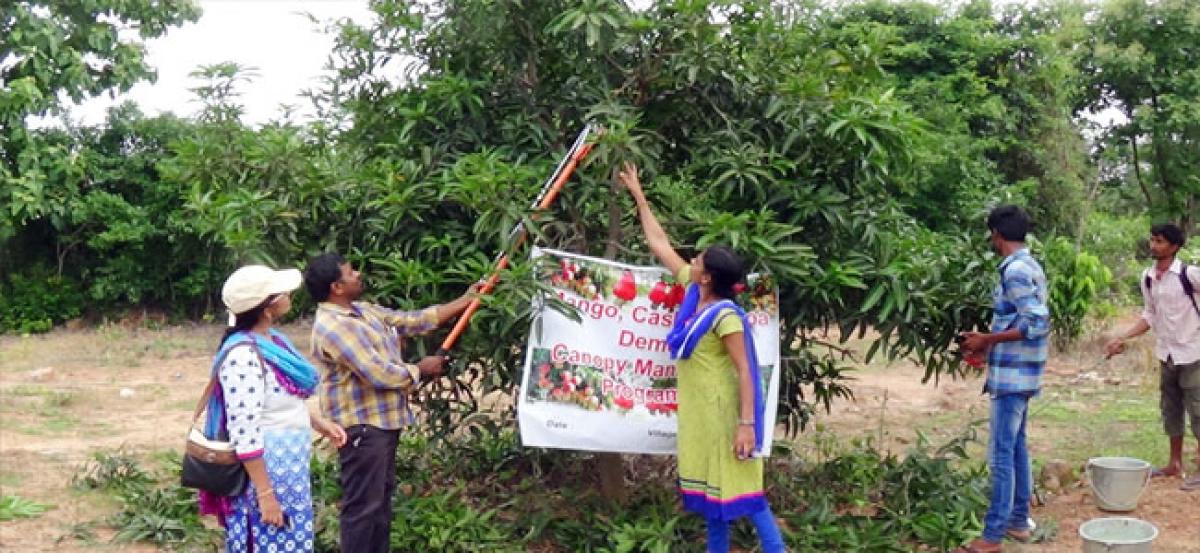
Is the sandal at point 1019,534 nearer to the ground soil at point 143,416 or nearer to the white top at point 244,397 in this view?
the ground soil at point 143,416

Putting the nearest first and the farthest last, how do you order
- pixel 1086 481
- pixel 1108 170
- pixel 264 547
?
pixel 264 547
pixel 1086 481
pixel 1108 170

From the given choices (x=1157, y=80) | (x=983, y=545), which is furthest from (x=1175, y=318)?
(x=1157, y=80)

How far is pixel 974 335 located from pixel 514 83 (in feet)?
7.93

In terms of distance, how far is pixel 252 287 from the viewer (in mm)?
3838

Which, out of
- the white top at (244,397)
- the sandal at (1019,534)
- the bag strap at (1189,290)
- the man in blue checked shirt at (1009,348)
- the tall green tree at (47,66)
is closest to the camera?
the white top at (244,397)

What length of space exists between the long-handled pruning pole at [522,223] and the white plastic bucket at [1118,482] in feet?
10.8

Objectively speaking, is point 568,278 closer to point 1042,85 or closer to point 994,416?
point 994,416

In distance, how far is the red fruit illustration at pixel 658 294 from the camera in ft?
16.2

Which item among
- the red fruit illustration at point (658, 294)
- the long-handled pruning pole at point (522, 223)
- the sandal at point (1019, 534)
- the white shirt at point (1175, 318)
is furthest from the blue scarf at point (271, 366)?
the white shirt at point (1175, 318)

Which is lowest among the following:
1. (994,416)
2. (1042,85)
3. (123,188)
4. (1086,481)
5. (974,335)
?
(1086,481)

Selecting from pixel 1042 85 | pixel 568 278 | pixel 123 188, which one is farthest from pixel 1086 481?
pixel 123 188

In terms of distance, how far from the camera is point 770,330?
16.4ft

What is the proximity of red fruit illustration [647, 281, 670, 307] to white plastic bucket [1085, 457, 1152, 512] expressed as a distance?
106 inches

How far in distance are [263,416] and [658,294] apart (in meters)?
1.81
